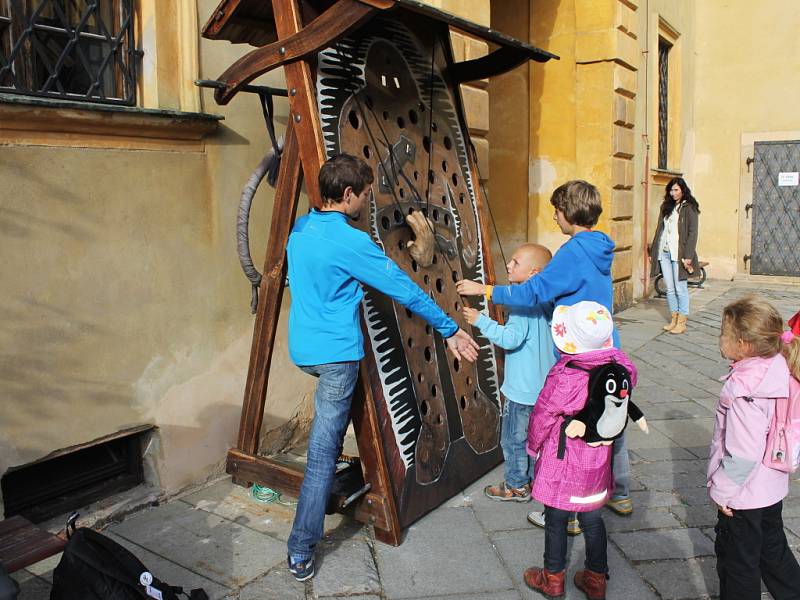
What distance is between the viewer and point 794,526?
3.47 metres

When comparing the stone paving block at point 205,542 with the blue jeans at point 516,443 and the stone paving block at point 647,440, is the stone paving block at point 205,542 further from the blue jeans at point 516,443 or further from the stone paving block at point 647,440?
the stone paving block at point 647,440

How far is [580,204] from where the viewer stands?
3260 millimetres

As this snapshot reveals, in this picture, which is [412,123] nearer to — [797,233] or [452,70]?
[452,70]

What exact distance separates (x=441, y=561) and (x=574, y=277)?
4.30ft

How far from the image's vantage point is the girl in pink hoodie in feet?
7.97

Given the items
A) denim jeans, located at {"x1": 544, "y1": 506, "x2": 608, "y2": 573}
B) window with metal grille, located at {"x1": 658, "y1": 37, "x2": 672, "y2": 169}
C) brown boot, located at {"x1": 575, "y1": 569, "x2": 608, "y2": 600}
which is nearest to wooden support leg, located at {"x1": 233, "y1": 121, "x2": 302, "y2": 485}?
denim jeans, located at {"x1": 544, "y1": 506, "x2": 608, "y2": 573}

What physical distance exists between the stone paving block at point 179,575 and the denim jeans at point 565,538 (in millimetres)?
1238

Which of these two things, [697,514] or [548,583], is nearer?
[548,583]

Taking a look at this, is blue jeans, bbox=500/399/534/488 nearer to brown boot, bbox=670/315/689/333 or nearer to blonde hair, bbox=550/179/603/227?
blonde hair, bbox=550/179/603/227

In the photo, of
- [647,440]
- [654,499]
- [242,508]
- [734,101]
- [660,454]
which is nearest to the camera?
[242,508]

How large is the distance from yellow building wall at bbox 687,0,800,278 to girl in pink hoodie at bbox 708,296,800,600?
1178cm

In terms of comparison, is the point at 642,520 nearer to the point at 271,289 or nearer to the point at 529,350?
the point at 529,350

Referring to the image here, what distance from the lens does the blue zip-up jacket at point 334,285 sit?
111 inches

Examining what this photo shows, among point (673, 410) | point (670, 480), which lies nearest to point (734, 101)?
point (673, 410)
